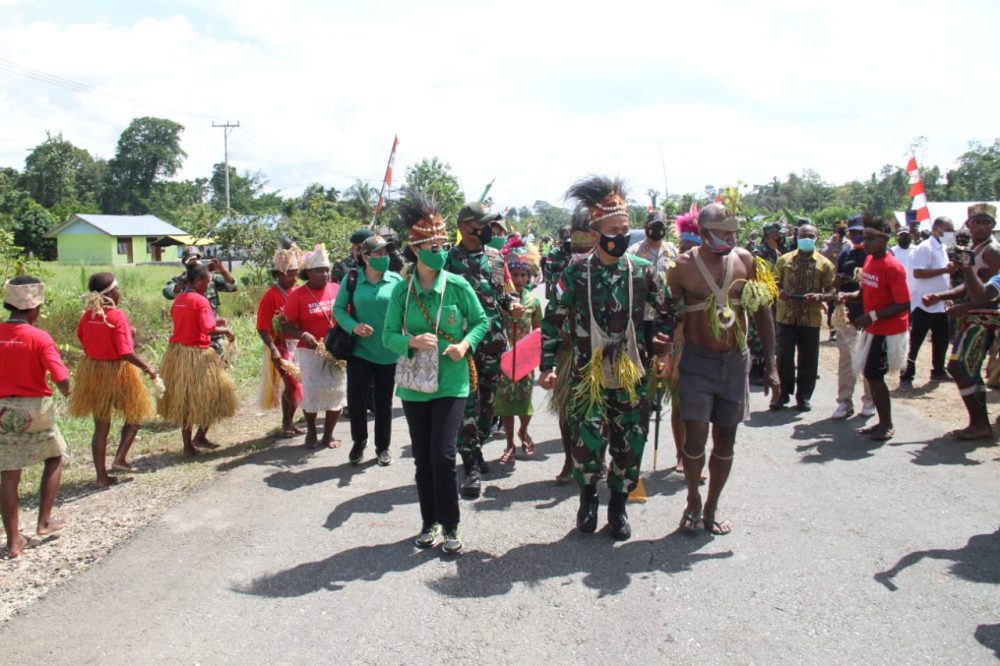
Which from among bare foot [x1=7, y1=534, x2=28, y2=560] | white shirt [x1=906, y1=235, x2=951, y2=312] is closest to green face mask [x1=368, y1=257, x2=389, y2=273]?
bare foot [x1=7, y1=534, x2=28, y2=560]

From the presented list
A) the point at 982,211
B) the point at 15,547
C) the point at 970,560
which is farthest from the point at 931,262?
the point at 15,547

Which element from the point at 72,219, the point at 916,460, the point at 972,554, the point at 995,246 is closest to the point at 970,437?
the point at 916,460

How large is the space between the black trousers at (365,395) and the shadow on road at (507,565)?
185 cm

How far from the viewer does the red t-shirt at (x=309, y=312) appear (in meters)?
6.97

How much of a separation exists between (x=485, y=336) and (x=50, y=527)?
321 centimetres

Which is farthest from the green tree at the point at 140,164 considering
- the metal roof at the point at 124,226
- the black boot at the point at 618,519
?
the black boot at the point at 618,519

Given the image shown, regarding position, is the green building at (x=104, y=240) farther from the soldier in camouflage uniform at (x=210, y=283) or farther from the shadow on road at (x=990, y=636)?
the shadow on road at (x=990, y=636)

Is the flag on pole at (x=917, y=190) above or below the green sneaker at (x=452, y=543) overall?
above

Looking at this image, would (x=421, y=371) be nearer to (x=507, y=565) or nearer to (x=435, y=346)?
(x=435, y=346)

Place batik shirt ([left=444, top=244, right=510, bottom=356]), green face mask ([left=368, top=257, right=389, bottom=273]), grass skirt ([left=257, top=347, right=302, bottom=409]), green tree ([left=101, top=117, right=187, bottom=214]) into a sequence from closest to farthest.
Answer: batik shirt ([left=444, top=244, right=510, bottom=356]) < green face mask ([left=368, top=257, right=389, bottom=273]) < grass skirt ([left=257, top=347, right=302, bottom=409]) < green tree ([left=101, top=117, right=187, bottom=214])

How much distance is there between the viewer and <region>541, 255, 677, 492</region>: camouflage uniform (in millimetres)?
4664

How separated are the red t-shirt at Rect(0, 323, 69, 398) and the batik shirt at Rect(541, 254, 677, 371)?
311 centimetres

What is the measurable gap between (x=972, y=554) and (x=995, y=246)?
360 centimetres

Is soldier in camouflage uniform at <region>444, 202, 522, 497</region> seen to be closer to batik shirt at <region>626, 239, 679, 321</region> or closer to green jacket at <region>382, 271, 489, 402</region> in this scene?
green jacket at <region>382, 271, 489, 402</region>
